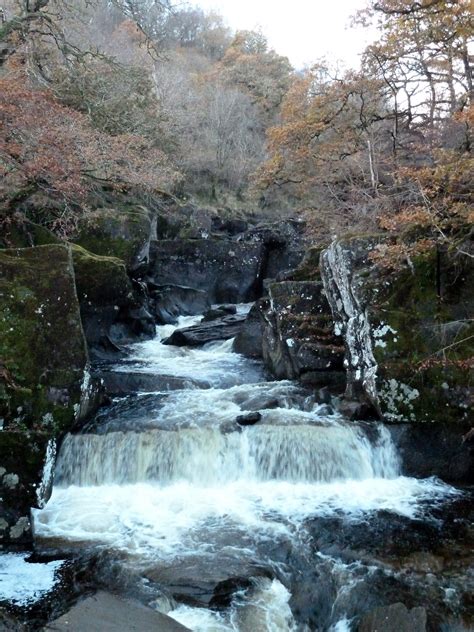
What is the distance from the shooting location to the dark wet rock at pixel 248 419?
852 centimetres

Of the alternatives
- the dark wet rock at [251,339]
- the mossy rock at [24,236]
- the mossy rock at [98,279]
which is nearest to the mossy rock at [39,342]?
the mossy rock at [98,279]

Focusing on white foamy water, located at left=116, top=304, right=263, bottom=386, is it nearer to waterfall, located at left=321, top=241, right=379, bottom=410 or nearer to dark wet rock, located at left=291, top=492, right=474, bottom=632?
waterfall, located at left=321, top=241, right=379, bottom=410

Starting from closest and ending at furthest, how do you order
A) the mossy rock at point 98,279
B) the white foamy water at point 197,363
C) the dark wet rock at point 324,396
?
1. the dark wet rock at point 324,396
2. the white foamy water at point 197,363
3. the mossy rock at point 98,279

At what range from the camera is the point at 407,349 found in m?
8.55

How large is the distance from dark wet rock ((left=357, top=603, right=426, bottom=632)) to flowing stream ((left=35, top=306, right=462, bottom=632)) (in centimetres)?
33

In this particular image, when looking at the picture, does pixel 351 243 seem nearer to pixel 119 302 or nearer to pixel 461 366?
pixel 461 366

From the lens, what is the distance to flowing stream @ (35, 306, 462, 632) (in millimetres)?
5625

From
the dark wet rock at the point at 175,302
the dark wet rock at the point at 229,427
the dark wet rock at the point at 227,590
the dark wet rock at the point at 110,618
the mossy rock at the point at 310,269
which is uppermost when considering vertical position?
the mossy rock at the point at 310,269

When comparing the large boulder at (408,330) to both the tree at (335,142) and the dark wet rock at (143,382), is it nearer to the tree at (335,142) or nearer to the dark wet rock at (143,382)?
the dark wet rock at (143,382)

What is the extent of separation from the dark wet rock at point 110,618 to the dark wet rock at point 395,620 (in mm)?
1743

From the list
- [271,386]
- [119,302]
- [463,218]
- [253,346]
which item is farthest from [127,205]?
[463,218]

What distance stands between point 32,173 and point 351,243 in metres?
5.96

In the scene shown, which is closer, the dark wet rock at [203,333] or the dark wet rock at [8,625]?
the dark wet rock at [8,625]

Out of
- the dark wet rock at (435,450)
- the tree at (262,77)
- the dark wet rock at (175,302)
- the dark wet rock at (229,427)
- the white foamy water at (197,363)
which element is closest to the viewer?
the dark wet rock at (435,450)
